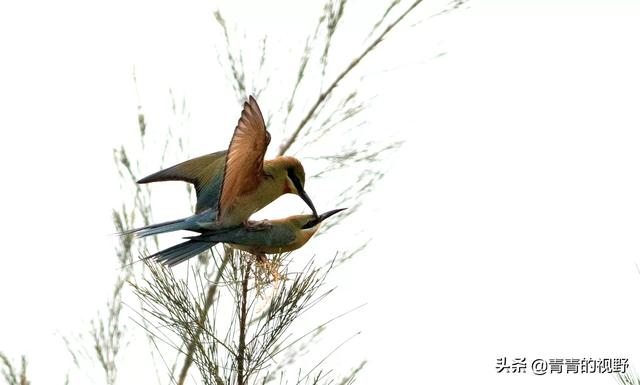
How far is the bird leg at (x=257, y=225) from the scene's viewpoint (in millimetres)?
3545

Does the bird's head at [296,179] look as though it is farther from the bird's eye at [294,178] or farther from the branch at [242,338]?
the branch at [242,338]

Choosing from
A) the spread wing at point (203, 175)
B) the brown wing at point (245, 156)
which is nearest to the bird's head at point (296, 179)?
the brown wing at point (245, 156)

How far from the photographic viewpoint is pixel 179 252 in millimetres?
3527

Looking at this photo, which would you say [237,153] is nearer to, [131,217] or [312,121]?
[312,121]

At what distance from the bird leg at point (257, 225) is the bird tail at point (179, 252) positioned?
0.39 feet

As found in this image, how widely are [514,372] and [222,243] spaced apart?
185cm

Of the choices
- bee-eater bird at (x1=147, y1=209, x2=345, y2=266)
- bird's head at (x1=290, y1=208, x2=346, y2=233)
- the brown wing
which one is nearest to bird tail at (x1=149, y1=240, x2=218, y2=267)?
bee-eater bird at (x1=147, y1=209, x2=345, y2=266)

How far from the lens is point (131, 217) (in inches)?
185

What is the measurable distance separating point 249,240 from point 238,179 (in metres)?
0.19

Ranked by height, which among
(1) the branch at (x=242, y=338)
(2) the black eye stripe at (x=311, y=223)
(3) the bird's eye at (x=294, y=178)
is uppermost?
(3) the bird's eye at (x=294, y=178)

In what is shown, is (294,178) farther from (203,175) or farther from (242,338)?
(242,338)

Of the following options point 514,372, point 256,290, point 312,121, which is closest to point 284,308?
point 256,290

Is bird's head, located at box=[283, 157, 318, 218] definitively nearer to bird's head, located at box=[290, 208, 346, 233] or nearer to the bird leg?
bird's head, located at box=[290, 208, 346, 233]

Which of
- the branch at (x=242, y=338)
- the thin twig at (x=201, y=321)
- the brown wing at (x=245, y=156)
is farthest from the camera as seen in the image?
the thin twig at (x=201, y=321)
